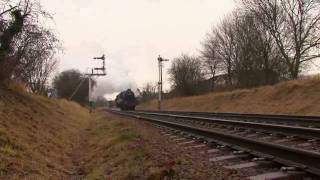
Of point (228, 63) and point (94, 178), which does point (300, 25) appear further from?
point (94, 178)

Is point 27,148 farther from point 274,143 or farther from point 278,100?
point 278,100

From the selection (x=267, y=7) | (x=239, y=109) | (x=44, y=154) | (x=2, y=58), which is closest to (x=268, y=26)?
(x=267, y=7)

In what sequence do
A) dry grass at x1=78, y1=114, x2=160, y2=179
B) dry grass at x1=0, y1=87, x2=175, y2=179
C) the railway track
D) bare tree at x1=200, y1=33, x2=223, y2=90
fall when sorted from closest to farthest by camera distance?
the railway track, dry grass at x1=78, y1=114, x2=160, y2=179, dry grass at x1=0, y1=87, x2=175, y2=179, bare tree at x1=200, y1=33, x2=223, y2=90

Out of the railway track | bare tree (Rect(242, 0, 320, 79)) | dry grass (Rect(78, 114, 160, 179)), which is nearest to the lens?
the railway track

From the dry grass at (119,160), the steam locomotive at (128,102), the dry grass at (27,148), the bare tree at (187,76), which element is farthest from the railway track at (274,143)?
the bare tree at (187,76)

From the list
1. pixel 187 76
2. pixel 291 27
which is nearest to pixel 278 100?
pixel 291 27

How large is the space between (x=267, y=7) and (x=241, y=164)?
175ft

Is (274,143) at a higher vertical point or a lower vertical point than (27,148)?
higher

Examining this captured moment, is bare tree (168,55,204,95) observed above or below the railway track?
above

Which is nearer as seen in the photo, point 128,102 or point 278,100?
point 278,100

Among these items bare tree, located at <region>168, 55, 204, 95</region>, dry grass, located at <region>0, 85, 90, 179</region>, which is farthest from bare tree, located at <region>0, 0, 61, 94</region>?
bare tree, located at <region>168, 55, 204, 95</region>

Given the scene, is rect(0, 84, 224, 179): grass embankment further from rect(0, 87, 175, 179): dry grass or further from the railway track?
the railway track

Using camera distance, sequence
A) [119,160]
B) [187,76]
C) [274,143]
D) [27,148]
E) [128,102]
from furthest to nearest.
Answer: [187,76] < [128,102] < [27,148] < [119,160] < [274,143]

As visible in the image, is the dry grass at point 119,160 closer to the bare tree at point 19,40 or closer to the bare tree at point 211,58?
the bare tree at point 19,40
